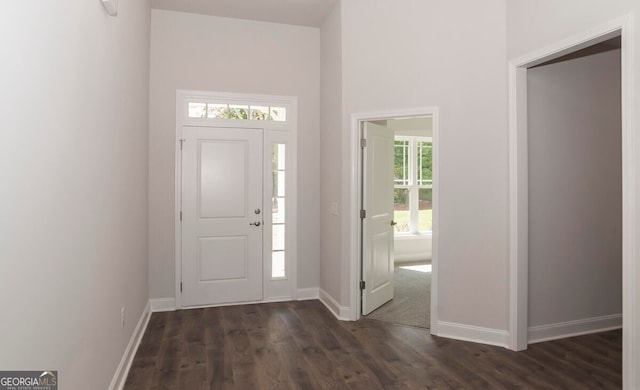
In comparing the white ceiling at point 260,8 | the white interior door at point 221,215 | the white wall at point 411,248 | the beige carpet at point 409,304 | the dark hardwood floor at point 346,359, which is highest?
Answer: the white ceiling at point 260,8

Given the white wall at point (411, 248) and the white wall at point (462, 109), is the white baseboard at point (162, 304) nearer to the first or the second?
the white wall at point (462, 109)

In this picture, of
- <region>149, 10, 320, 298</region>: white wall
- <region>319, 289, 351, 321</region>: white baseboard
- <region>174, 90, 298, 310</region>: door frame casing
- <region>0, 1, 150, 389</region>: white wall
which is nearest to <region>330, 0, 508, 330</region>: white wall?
<region>319, 289, 351, 321</region>: white baseboard

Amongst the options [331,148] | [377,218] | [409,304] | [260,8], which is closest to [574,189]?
[377,218]

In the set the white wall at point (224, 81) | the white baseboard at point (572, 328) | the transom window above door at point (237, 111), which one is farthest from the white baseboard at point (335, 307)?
the transom window above door at point (237, 111)

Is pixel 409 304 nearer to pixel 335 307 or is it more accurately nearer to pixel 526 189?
pixel 335 307

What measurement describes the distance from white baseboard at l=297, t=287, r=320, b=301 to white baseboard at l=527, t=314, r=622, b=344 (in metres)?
2.32

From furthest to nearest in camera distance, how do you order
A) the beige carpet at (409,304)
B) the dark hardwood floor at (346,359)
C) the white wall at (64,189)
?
the beige carpet at (409,304) → the dark hardwood floor at (346,359) → the white wall at (64,189)

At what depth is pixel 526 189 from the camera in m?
3.15

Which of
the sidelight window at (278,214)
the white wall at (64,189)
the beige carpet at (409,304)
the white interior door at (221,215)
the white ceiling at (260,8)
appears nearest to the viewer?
the white wall at (64,189)

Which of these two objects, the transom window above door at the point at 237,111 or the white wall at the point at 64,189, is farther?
the transom window above door at the point at 237,111

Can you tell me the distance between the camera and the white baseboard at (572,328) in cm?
327

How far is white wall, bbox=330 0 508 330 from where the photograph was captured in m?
3.23

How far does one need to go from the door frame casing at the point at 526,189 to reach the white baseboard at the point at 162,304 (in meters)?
3.38

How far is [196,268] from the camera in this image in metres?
4.31
